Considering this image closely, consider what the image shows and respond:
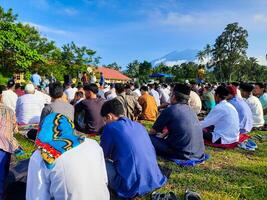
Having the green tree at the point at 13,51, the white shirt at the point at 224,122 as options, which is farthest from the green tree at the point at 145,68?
the white shirt at the point at 224,122

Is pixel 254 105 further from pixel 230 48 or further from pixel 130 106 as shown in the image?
pixel 230 48

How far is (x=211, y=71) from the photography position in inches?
2628

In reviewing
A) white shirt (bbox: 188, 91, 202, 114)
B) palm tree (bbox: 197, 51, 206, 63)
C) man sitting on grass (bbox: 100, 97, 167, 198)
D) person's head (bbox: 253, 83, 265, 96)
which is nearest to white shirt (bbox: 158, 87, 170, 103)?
white shirt (bbox: 188, 91, 202, 114)

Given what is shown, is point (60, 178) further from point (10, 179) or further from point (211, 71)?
point (211, 71)

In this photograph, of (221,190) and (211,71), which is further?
(211,71)

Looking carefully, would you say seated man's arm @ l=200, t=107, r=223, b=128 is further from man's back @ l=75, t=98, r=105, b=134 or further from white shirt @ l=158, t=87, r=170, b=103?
white shirt @ l=158, t=87, r=170, b=103

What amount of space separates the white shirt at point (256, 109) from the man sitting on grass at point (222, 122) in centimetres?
Result: 240

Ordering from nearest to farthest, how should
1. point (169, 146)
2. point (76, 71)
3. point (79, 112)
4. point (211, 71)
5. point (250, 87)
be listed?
point (169, 146)
point (79, 112)
point (250, 87)
point (76, 71)
point (211, 71)

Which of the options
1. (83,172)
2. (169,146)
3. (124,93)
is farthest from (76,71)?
(83,172)

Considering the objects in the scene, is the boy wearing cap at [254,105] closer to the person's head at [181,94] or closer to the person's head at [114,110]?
the person's head at [181,94]

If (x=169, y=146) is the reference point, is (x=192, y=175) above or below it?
below

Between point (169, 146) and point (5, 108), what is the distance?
8.69 ft

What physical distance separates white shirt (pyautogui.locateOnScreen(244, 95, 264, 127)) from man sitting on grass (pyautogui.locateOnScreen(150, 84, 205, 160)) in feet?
13.0

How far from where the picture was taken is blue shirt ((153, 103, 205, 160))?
5094 millimetres
